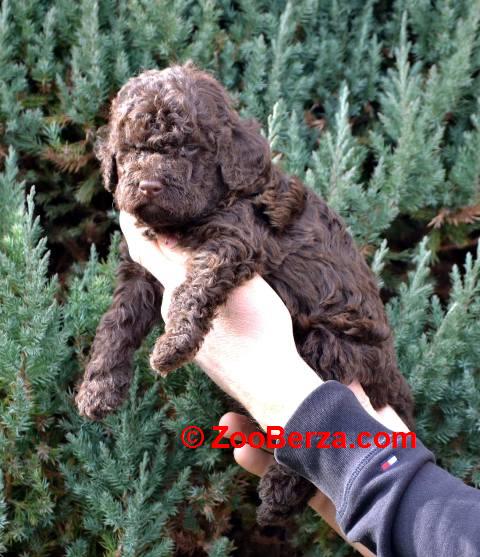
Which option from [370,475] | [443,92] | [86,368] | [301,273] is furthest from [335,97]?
[370,475]

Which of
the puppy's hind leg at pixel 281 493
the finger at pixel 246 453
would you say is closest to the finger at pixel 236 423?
the finger at pixel 246 453

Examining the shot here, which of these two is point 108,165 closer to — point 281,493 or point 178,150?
point 178,150

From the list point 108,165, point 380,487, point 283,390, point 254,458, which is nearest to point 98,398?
point 254,458

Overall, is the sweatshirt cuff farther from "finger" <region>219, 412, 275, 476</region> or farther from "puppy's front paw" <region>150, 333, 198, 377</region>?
"finger" <region>219, 412, 275, 476</region>

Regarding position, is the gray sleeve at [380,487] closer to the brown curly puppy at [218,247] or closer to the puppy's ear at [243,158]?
the brown curly puppy at [218,247]

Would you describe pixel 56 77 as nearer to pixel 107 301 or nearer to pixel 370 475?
pixel 107 301

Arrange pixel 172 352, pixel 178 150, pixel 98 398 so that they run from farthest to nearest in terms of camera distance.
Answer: pixel 98 398
pixel 178 150
pixel 172 352

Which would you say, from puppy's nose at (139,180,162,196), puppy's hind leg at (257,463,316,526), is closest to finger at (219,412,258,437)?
puppy's hind leg at (257,463,316,526)
